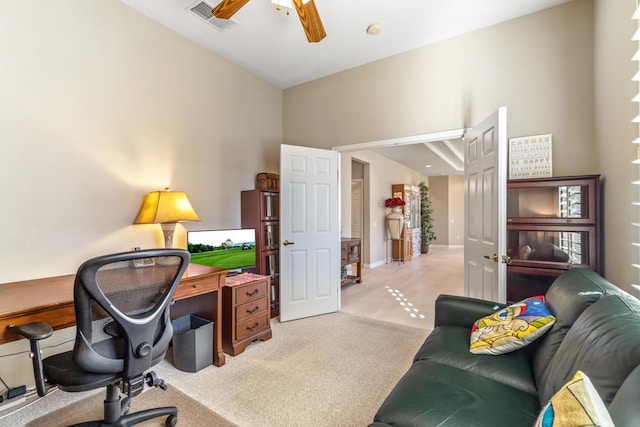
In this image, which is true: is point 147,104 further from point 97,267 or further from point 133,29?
point 97,267

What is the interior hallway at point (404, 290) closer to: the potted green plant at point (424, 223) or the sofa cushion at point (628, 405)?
the potted green plant at point (424, 223)

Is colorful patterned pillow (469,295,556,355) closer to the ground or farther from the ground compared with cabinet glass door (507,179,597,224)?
closer to the ground

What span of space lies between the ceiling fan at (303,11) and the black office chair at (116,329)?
1.71 metres

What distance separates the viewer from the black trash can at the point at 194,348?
2.36 meters

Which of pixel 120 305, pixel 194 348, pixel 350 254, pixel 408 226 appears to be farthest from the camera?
pixel 408 226

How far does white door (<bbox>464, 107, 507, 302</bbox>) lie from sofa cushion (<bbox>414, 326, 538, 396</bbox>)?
0.91 metres

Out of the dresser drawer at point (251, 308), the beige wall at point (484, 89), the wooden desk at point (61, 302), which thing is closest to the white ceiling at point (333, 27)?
the beige wall at point (484, 89)

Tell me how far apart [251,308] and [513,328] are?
83.2 inches

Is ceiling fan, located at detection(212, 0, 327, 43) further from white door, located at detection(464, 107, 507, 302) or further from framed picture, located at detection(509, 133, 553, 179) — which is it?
framed picture, located at detection(509, 133, 553, 179)

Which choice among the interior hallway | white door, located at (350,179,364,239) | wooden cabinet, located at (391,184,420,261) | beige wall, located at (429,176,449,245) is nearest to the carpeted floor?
the interior hallway

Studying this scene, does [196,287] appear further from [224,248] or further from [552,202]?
[552,202]

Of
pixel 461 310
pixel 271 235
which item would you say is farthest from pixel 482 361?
pixel 271 235

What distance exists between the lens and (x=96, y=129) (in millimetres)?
2451

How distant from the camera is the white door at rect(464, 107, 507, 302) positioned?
93.8 inches
